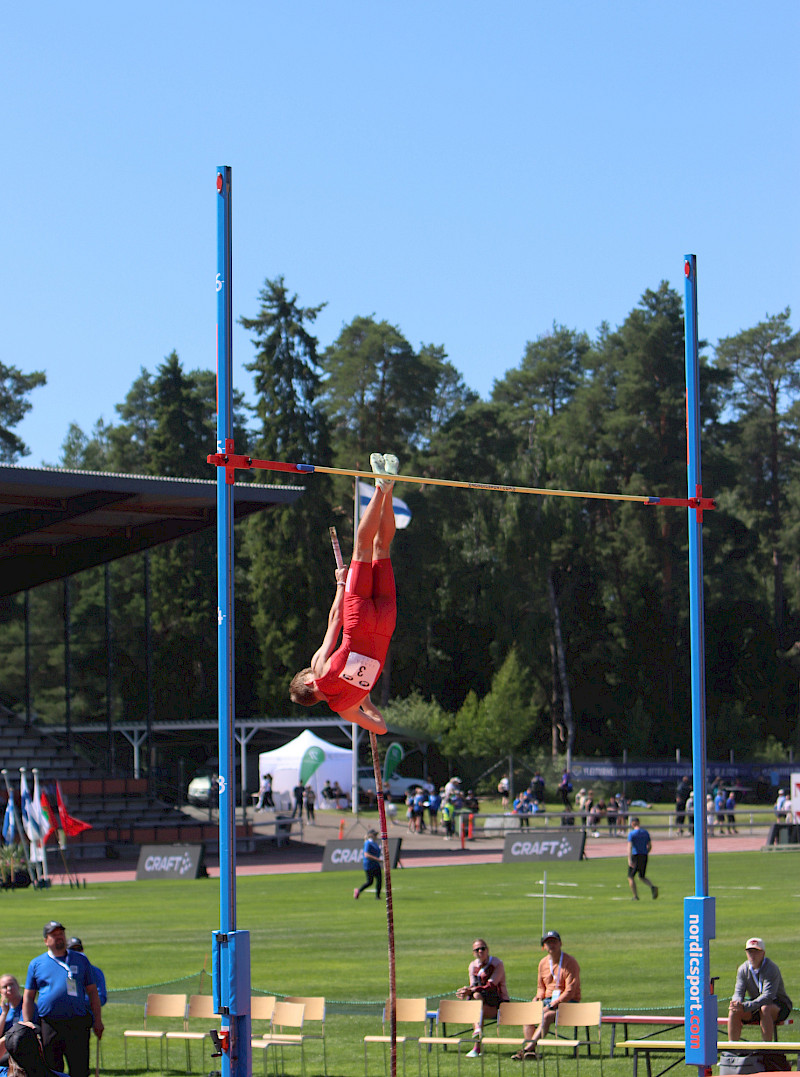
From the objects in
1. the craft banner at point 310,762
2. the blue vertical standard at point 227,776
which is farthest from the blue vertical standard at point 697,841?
the craft banner at point 310,762

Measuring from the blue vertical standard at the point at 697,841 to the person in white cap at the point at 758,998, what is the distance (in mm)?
3348

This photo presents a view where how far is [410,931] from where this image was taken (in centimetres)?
2106

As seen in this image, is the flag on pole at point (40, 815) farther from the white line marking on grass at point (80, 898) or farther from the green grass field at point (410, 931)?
the white line marking on grass at point (80, 898)

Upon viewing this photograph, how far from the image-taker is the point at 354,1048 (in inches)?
546

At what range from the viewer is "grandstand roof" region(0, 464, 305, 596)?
28.5m

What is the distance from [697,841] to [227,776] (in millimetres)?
3118

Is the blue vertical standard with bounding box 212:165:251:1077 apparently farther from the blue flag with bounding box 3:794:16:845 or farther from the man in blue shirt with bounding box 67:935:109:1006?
the blue flag with bounding box 3:794:16:845

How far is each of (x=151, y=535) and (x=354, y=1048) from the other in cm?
2222

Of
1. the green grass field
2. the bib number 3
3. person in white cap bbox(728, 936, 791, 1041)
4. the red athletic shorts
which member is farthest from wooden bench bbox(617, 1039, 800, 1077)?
the red athletic shorts

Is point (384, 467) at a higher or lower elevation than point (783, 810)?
higher

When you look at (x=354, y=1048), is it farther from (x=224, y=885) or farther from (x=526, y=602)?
(x=526, y=602)

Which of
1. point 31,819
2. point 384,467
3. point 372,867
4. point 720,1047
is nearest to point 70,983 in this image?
point 720,1047

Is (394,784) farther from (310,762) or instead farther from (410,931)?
(410,931)

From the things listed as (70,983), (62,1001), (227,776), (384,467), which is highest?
(384,467)
